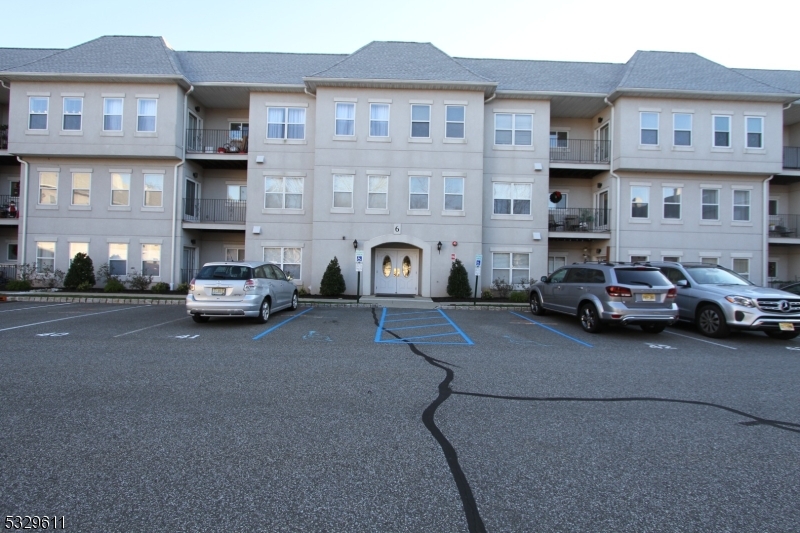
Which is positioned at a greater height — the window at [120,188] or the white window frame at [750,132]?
the white window frame at [750,132]

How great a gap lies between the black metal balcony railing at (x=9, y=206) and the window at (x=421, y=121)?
727 inches

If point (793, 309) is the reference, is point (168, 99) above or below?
above

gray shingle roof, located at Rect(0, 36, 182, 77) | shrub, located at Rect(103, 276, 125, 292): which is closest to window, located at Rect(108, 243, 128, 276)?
shrub, located at Rect(103, 276, 125, 292)

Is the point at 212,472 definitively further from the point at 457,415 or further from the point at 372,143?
the point at 372,143

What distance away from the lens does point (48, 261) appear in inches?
781

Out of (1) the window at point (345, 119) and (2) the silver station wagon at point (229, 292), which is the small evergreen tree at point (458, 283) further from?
(2) the silver station wagon at point (229, 292)

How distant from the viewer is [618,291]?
1059 cm

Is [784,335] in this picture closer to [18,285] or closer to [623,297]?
[623,297]

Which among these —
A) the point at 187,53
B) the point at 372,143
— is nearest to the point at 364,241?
the point at 372,143

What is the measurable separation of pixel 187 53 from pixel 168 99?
12.7ft

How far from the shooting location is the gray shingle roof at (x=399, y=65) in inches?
742

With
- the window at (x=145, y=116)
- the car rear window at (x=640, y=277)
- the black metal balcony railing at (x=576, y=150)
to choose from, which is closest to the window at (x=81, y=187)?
the window at (x=145, y=116)

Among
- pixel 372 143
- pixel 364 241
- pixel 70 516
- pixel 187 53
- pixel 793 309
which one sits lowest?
pixel 70 516

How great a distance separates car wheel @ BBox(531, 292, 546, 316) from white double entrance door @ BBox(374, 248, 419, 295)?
6113mm
